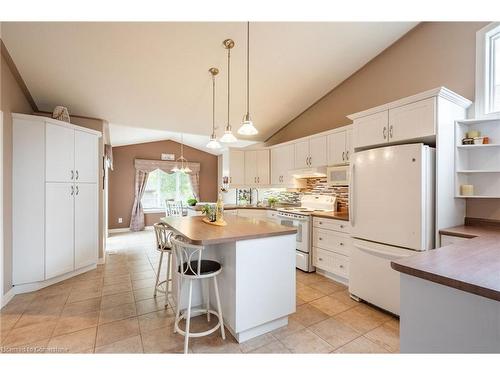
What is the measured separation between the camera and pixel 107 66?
2.83m

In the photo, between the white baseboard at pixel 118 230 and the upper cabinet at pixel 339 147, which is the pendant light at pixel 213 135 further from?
the white baseboard at pixel 118 230

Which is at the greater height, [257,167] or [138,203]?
[257,167]

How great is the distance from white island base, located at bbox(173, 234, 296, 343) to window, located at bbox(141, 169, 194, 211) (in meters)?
6.00

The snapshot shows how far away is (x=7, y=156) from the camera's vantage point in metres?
2.56

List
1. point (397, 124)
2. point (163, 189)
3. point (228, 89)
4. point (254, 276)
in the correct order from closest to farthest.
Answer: point (254, 276) < point (397, 124) < point (228, 89) < point (163, 189)

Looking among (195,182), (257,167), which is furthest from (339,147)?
(195,182)

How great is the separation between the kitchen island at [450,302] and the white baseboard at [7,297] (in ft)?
12.1

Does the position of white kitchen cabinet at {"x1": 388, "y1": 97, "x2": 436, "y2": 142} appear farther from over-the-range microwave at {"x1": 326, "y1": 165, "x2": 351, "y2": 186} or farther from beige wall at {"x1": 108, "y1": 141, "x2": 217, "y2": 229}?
beige wall at {"x1": 108, "y1": 141, "x2": 217, "y2": 229}

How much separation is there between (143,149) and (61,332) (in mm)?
5986

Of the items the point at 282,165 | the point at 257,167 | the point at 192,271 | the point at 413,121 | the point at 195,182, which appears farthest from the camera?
the point at 195,182

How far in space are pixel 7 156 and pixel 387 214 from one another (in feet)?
13.6

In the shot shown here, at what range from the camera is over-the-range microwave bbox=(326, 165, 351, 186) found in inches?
134

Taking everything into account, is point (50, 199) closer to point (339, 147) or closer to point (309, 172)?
point (309, 172)

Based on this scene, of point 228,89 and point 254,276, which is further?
point 228,89
